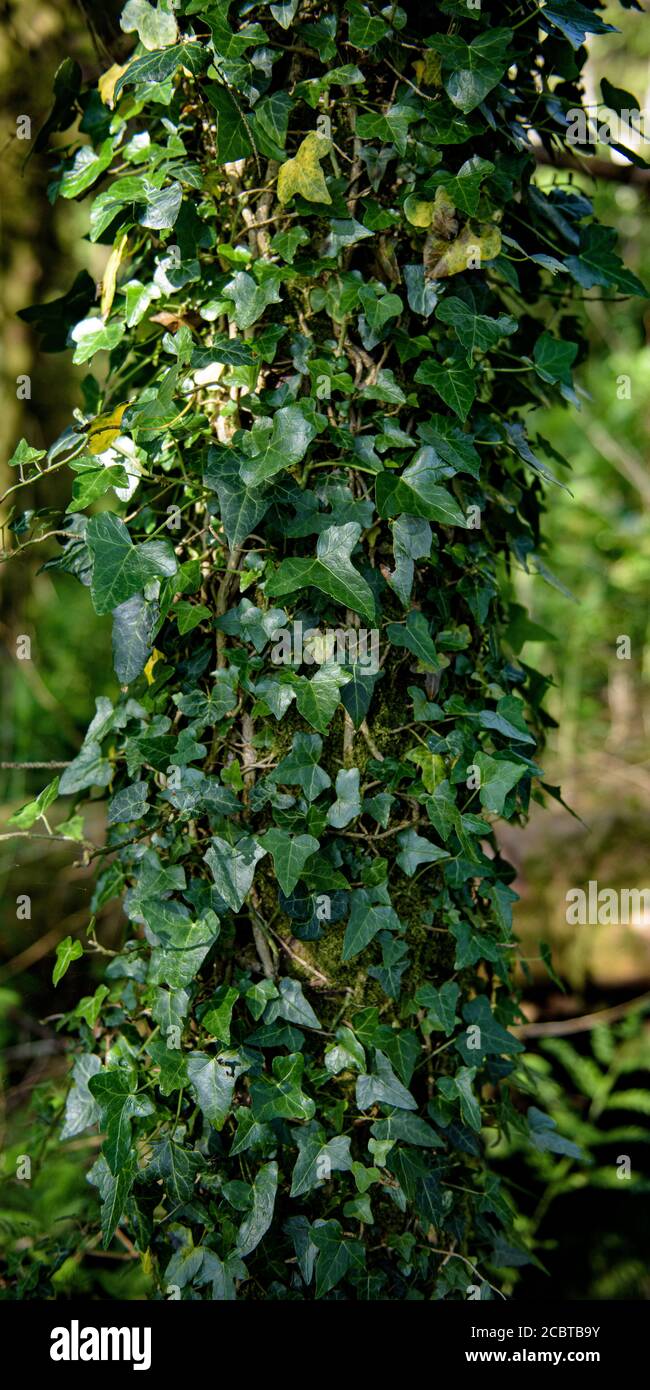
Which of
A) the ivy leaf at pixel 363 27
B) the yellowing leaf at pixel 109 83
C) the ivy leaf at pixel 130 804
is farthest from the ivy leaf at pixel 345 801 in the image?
the yellowing leaf at pixel 109 83

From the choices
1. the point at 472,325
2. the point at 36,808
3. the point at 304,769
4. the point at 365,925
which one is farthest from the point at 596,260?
the point at 36,808

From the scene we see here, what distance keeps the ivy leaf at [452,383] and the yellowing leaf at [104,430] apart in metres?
0.36

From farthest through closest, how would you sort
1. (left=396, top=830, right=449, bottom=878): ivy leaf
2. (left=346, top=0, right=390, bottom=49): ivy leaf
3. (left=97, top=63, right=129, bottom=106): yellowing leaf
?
(left=97, top=63, right=129, bottom=106): yellowing leaf
(left=396, top=830, right=449, bottom=878): ivy leaf
(left=346, top=0, right=390, bottom=49): ivy leaf

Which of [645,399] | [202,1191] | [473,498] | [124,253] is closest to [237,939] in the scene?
[202,1191]

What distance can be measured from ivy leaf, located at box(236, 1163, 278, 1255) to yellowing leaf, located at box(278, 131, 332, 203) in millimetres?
1121

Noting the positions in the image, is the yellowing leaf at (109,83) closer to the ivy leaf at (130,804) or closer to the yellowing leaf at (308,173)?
the yellowing leaf at (308,173)

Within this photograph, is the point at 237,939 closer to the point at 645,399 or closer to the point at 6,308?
the point at 6,308

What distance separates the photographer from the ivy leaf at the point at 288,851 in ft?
3.44

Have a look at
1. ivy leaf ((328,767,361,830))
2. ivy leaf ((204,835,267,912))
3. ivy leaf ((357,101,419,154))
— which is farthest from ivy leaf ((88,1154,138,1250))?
ivy leaf ((357,101,419,154))

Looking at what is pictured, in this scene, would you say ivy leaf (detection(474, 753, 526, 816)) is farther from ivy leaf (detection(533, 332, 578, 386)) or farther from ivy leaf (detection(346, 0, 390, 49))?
ivy leaf (detection(346, 0, 390, 49))

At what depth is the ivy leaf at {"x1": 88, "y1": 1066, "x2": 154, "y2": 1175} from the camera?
1085 mm

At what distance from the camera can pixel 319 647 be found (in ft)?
3.57

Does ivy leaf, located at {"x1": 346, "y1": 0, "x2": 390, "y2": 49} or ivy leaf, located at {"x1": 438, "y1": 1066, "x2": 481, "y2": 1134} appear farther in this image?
ivy leaf, located at {"x1": 438, "y1": 1066, "x2": 481, "y2": 1134}

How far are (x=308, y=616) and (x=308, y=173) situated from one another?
0.50 meters
